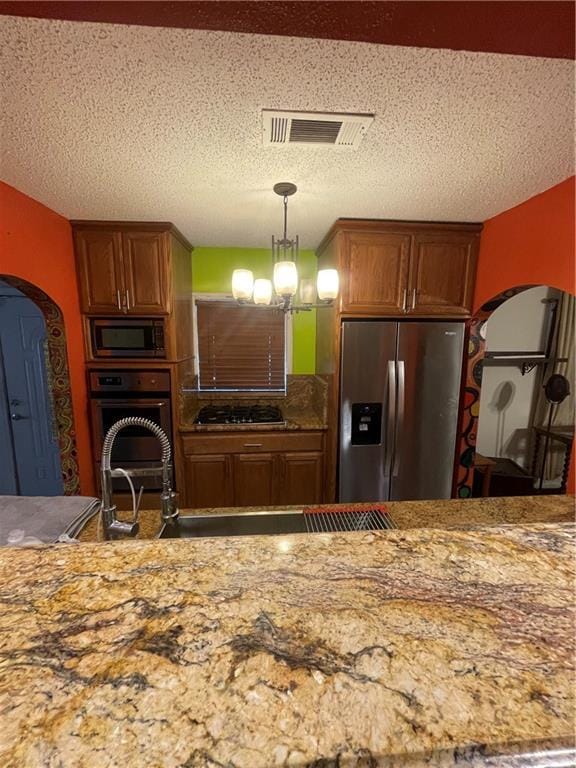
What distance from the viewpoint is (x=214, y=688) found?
0.42 metres

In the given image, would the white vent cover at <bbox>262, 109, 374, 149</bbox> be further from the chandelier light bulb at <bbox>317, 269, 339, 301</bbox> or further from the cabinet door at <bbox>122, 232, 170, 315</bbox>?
the cabinet door at <bbox>122, 232, 170, 315</bbox>

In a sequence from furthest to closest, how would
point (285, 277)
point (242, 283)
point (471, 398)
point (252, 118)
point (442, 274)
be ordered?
point (471, 398) < point (442, 274) < point (242, 283) < point (285, 277) < point (252, 118)

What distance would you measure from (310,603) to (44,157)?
6.75 ft

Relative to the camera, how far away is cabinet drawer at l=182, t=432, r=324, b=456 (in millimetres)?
2703

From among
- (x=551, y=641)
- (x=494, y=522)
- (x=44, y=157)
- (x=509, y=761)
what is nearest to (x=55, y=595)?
(x=509, y=761)

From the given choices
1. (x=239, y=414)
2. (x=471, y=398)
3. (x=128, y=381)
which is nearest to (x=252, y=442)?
(x=239, y=414)

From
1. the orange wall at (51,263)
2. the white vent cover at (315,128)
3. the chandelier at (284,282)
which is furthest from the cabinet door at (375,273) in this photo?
the orange wall at (51,263)

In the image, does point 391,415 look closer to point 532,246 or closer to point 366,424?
point 366,424

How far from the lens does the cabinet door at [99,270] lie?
8.03 feet

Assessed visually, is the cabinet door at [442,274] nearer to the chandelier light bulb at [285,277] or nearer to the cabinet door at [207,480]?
the chandelier light bulb at [285,277]

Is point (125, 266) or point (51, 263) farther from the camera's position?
point (125, 266)

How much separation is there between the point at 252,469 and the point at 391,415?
1203 mm

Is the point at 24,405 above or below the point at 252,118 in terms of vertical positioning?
below

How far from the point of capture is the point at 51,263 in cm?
221
